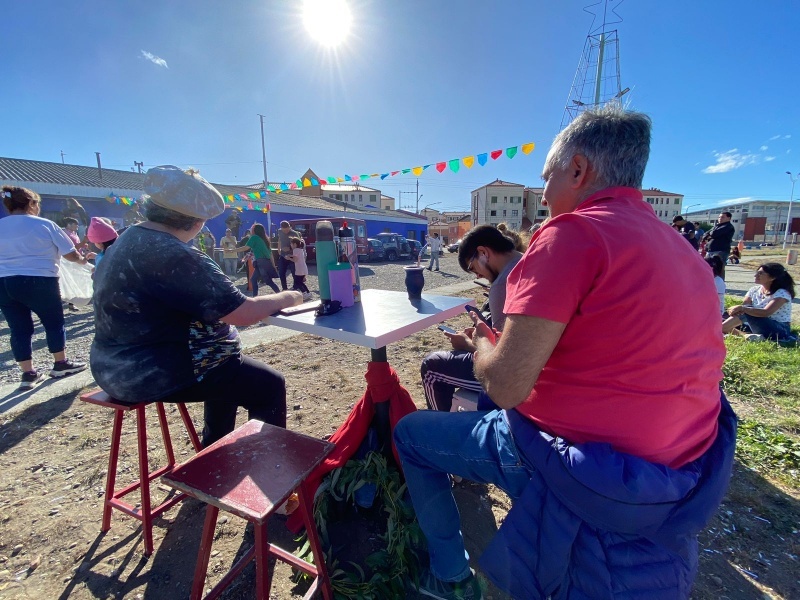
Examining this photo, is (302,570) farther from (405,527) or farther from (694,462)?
(694,462)

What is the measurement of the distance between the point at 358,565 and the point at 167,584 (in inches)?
31.4

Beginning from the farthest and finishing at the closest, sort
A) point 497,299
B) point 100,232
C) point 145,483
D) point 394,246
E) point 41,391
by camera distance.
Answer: point 394,246
point 100,232
point 41,391
point 497,299
point 145,483

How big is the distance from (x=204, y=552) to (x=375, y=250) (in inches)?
659

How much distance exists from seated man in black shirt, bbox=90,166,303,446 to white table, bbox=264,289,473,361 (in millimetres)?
159

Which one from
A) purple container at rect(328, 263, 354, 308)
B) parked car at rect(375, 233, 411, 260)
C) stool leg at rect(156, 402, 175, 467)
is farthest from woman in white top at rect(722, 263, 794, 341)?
parked car at rect(375, 233, 411, 260)

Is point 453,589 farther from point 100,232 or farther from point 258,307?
point 100,232

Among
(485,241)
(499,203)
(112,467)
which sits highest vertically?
(499,203)

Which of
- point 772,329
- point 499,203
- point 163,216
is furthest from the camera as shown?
point 499,203

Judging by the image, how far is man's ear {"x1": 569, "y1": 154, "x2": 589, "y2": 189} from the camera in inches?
44.3

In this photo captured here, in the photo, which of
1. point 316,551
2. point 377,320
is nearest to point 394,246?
point 377,320

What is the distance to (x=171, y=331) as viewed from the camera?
5.12 ft

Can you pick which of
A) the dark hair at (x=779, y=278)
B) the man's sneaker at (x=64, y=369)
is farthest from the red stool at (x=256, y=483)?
the dark hair at (x=779, y=278)

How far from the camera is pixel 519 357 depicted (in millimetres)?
976

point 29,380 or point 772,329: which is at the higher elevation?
point 772,329
